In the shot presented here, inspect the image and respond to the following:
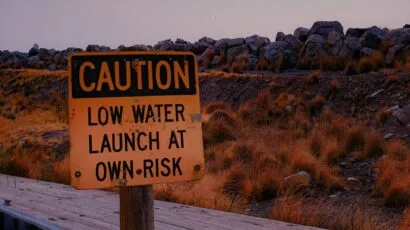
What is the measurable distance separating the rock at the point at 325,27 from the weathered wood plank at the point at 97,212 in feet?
62.2

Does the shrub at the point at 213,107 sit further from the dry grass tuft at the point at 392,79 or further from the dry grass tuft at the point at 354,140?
the dry grass tuft at the point at 354,140

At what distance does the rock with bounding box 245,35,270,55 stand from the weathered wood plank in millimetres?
20827

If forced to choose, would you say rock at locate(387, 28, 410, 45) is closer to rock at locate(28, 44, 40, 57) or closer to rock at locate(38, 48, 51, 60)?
rock at locate(38, 48, 51, 60)

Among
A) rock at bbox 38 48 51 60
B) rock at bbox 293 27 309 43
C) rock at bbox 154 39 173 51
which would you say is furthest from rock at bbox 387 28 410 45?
rock at bbox 38 48 51 60

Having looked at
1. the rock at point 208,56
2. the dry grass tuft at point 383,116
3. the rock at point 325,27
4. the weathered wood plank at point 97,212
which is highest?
the rock at point 325,27

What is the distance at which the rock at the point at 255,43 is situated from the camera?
2762 centimetres

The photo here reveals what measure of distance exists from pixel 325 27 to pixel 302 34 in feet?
7.38

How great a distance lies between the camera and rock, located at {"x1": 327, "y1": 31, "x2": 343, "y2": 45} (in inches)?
894

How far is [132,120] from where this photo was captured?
8.85 ft

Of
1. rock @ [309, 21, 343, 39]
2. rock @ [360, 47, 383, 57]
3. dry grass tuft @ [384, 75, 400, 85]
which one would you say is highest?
rock @ [309, 21, 343, 39]

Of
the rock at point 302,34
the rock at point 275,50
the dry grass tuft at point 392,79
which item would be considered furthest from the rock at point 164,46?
the dry grass tuft at point 392,79

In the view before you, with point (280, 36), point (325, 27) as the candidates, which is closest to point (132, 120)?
point (325, 27)

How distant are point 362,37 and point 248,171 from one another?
43.2 ft

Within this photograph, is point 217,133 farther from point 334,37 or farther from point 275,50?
point 275,50
